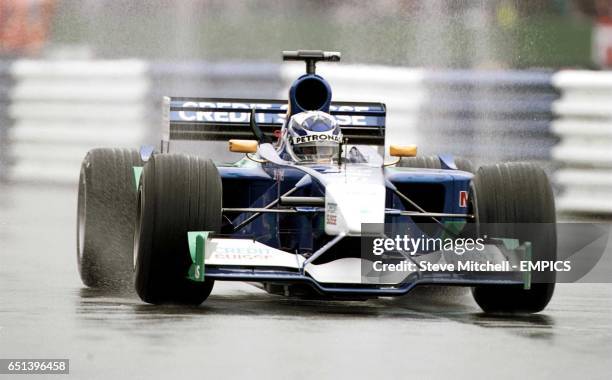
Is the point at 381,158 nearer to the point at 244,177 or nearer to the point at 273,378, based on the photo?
the point at 244,177

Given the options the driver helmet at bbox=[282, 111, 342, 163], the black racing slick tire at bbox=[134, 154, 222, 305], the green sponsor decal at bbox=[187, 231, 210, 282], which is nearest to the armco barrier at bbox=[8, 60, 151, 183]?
the driver helmet at bbox=[282, 111, 342, 163]

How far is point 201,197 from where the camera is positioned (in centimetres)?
1042

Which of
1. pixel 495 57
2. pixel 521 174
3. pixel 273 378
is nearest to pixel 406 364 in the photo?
pixel 273 378

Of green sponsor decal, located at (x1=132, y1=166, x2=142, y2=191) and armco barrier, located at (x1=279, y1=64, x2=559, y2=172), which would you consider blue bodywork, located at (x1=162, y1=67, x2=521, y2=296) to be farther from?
armco barrier, located at (x1=279, y1=64, x2=559, y2=172)

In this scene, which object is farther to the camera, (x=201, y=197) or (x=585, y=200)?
(x=585, y=200)

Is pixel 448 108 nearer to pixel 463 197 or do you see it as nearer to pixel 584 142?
pixel 584 142

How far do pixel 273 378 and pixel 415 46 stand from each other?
1486 cm

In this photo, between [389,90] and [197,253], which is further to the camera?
[389,90]

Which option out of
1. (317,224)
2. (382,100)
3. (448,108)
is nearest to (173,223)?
(317,224)

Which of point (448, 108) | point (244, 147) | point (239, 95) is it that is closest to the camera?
point (244, 147)

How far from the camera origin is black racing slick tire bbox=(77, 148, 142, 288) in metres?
12.4

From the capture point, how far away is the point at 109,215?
1252 cm

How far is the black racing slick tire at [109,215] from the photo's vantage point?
1238cm

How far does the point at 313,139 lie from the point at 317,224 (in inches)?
46.8
